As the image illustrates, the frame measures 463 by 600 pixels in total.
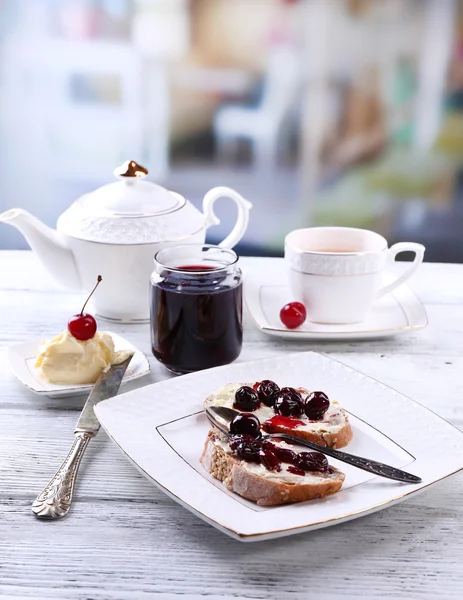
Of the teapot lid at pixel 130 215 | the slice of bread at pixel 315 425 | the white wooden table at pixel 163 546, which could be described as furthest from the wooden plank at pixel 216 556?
the teapot lid at pixel 130 215

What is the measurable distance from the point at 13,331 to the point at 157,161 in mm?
3716

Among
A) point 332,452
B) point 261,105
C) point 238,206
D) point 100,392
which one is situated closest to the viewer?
point 332,452

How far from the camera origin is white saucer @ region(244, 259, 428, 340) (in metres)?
1.37

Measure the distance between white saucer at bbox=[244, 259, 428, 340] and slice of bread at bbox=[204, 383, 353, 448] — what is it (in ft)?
1.07

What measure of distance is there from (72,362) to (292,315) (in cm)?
42

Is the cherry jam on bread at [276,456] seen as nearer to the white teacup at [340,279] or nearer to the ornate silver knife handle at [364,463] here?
the ornate silver knife handle at [364,463]

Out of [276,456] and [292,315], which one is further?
[292,315]

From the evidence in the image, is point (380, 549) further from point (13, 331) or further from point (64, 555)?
point (13, 331)

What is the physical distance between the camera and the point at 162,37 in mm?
4961

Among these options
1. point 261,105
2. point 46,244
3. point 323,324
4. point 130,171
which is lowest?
point 261,105

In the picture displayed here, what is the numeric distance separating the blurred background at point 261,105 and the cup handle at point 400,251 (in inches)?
134

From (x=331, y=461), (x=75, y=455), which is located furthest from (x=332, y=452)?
(x=75, y=455)

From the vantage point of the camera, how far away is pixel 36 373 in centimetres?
118

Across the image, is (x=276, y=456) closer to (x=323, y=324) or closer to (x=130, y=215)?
(x=323, y=324)
